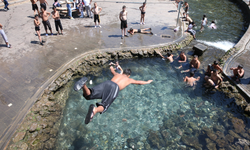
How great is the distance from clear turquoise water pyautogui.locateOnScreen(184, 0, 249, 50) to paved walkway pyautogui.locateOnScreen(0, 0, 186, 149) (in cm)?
286

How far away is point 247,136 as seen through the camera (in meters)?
6.69

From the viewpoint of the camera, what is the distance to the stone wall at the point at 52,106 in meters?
5.84

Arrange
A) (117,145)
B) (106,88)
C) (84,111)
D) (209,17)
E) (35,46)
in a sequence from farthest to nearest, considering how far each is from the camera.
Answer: (209,17) → (35,46) → (84,111) → (117,145) → (106,88)

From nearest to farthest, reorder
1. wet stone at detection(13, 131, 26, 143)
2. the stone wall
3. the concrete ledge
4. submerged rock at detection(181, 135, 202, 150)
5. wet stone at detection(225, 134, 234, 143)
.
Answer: wet stone at detection(13, 131, 26, 143) < the stone wall < submerged rock at detection(181, 135, 202, 150) < wet stone at detection(225, 134, 234, 143) < the concrete ledge

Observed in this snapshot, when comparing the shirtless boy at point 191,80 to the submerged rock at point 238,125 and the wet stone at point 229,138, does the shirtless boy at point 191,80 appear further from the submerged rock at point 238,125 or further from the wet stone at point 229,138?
the wet stone at point 229,138

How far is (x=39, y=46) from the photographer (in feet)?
33.9

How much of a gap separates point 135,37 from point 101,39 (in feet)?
8.63

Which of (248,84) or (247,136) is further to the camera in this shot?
(248,84)

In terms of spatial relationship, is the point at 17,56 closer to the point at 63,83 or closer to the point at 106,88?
the point at 63,83

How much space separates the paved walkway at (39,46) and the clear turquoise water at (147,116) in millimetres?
1876

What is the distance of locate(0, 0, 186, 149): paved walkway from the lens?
683 centimetres

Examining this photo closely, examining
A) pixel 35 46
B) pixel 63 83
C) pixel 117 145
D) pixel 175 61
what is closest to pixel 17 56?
pixel 35 46

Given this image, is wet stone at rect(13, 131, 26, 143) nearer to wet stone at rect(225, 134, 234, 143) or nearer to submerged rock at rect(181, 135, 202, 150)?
submerged rock at rect(181, 135, 202, 150)

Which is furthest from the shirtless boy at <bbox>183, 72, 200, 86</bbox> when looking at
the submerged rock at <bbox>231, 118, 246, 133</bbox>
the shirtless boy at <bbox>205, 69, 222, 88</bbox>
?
the submerged rock at <bbox>231, 118, 246, 133</bbox>
